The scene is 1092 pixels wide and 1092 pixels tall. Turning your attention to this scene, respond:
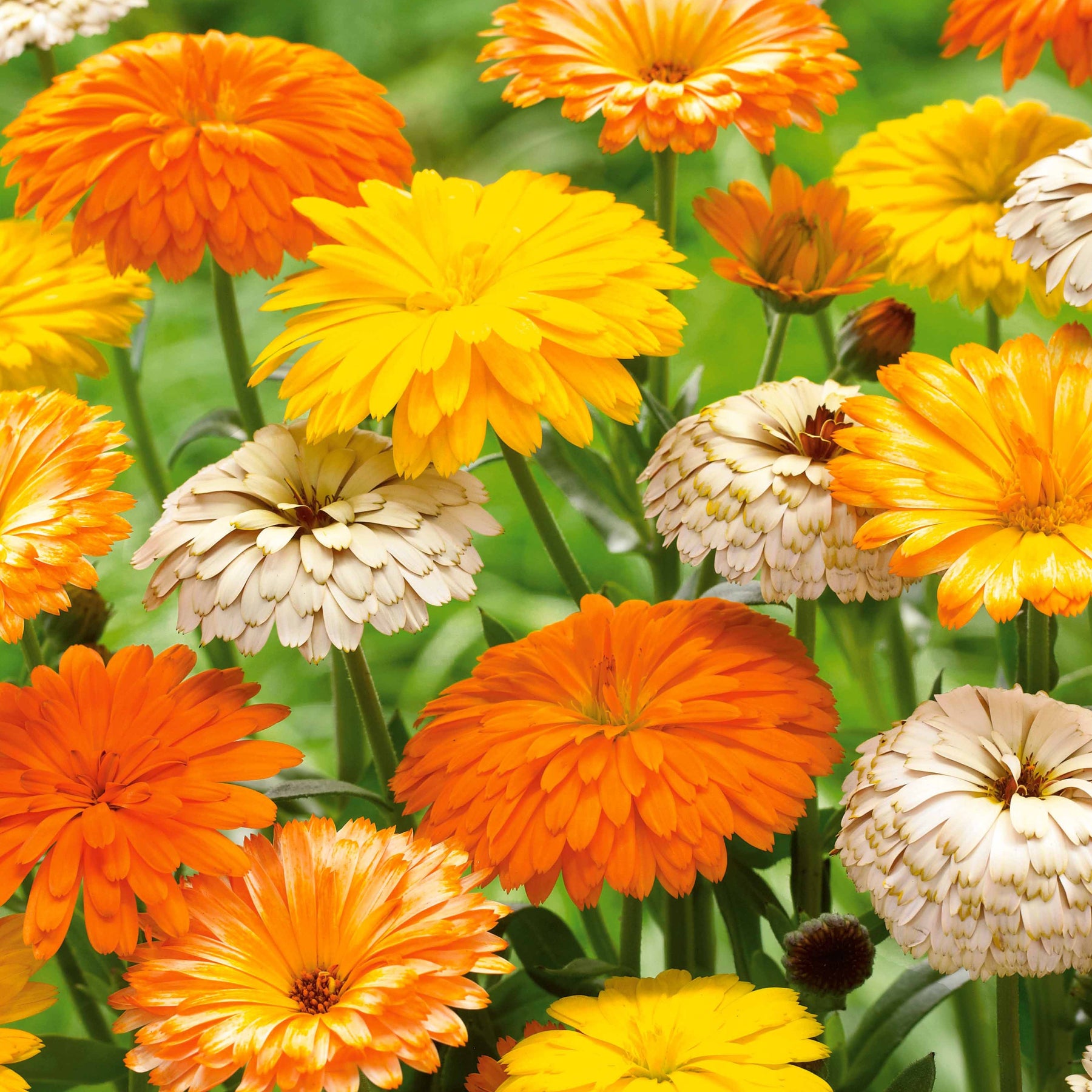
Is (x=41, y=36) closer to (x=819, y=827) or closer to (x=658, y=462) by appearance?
(x=658, y=462)

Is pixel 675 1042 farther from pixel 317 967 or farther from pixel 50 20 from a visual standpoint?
pixel 50 20

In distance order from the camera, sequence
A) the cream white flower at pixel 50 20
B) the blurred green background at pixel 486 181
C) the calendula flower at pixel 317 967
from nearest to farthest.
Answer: the calendula flower at pixel 317 967 → the cream white flower at pixel 50 20 → the blurred green background at pixel 486 181

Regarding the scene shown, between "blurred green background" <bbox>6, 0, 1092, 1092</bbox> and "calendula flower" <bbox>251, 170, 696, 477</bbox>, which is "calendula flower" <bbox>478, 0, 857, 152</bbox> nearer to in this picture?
"calendula flower" <bbox>251, 170, 696, 477</bbox>

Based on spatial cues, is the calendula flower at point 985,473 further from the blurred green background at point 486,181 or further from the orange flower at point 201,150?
the blurred green background at point 486,181

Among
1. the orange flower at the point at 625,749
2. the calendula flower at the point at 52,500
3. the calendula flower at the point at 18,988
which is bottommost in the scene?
the calendula flower at the point at 18,988

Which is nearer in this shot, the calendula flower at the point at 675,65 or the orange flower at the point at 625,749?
the orange flower at the point at 625,749

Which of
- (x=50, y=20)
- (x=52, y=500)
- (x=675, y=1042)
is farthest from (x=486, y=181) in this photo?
(x=675, y=1042)

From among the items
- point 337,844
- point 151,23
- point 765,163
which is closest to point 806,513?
point 337,844

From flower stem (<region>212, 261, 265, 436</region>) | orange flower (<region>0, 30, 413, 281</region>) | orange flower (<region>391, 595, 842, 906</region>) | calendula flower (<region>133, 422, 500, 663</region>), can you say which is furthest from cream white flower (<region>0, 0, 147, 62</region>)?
orange flower (<region>391, 595, 842, 906</region>)

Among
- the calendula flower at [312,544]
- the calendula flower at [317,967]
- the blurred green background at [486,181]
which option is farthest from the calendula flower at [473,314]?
the blurred green background at [486,181]
